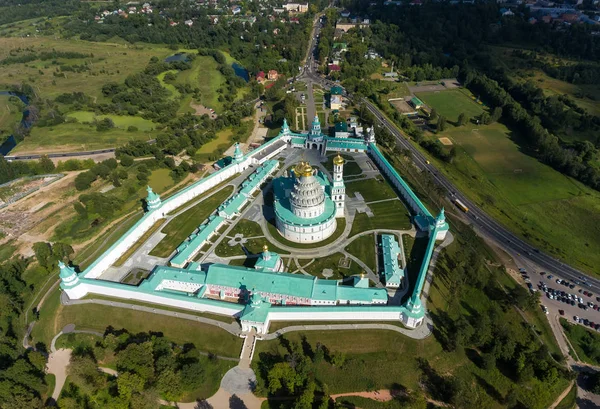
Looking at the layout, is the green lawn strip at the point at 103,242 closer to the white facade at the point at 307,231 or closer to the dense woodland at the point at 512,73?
the white facade at the point at 307,231

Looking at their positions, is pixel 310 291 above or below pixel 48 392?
above

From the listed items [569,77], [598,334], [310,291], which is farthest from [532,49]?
[310,291]

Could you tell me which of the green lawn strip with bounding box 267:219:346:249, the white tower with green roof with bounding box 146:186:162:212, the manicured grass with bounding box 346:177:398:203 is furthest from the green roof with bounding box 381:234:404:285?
the white tower with green roof with bounding box 146:186:162:212

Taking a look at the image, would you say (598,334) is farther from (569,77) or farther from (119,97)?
(119,97)

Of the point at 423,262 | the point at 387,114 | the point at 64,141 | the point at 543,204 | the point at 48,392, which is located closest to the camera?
the point at 48,392

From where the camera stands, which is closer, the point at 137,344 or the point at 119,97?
the point at 137,344

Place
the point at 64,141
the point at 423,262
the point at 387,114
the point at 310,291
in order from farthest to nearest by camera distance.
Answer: the point at 387,114
the point at 64,141
the point at 423,262
the point at 310,291

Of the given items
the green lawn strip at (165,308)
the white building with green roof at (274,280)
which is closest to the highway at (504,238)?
the white building with green roof at (274,280)
